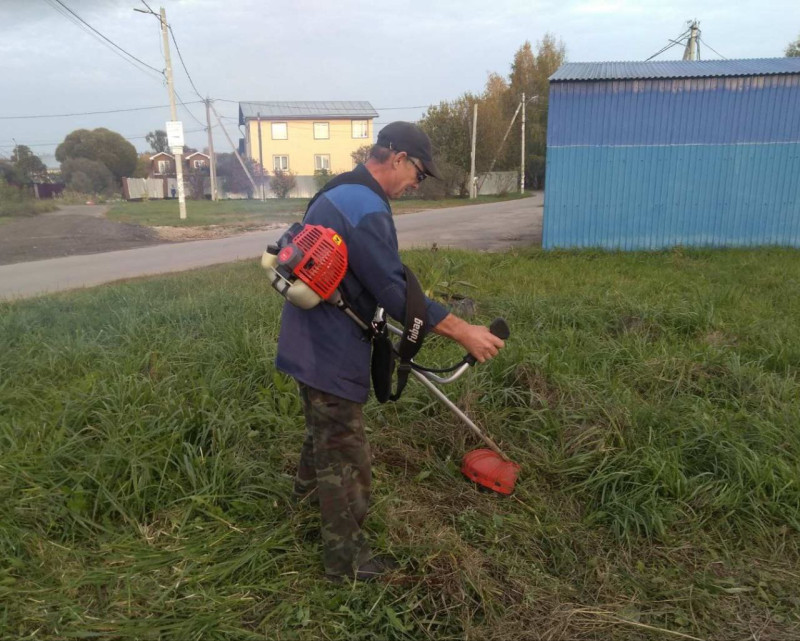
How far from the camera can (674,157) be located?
953 cm

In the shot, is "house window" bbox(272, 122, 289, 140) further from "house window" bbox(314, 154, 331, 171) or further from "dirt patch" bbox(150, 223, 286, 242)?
"dirt patch" bbox(150, 223, 286, 242)

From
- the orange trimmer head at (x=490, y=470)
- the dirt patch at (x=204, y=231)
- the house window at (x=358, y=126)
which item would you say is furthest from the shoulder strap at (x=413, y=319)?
the house window at (x=358, y=126)

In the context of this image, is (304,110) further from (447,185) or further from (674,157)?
(674,157)

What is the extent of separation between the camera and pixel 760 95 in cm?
920

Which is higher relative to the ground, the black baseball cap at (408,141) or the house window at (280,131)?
the house window at (280,131)

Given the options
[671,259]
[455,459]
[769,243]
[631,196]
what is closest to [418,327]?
[455,459]

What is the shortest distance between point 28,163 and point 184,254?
134 feet

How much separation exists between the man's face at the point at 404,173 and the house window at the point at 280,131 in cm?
4804

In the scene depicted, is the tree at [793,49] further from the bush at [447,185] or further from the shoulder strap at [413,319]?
the shoulder strap at [413,319]

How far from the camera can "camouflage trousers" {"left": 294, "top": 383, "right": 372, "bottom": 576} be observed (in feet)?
7.75

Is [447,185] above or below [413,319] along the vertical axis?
above

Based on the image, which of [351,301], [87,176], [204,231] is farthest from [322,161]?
[351,301]

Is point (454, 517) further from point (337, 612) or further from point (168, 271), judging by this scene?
point (168, 271)

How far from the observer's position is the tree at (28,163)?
4347 cm
